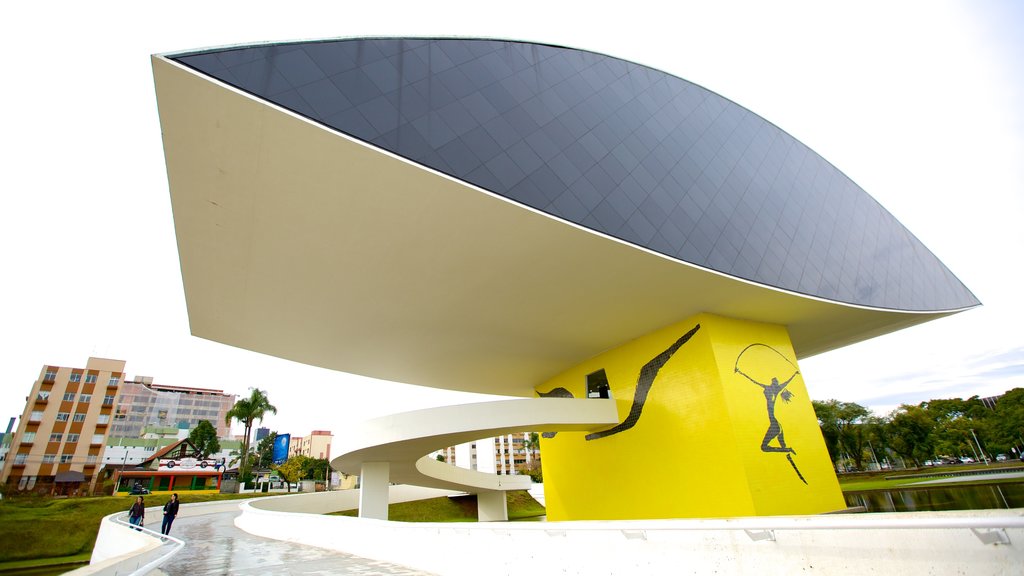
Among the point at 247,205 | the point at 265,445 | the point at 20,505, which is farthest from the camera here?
the point at 265,445

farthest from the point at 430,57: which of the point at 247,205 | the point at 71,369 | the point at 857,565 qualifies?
the point at 71,369

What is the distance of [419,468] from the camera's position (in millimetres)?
19531

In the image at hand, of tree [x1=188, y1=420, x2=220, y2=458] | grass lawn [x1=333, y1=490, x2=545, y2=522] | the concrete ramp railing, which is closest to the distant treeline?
grass lawn [x1=333, y1=490, x2=545, y2=522]

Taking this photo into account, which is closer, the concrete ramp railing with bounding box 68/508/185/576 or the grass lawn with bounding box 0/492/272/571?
the concrete ramp railing with bounding box 68/508/185/576

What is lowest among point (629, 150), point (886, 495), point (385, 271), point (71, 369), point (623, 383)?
point (886, 495)

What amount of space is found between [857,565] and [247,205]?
977 centimetres

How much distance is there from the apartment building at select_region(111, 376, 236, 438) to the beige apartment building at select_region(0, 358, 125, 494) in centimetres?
1386

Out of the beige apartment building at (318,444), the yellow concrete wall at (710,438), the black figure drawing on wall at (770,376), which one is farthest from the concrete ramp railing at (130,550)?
the beige apartment building at (318,444)

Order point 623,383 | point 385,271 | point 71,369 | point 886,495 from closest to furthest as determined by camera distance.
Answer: point 385,271
point 623,383
point 886,495
point 71,369

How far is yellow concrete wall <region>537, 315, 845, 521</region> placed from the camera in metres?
11.9

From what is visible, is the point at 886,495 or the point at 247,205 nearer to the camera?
the point at 247,205

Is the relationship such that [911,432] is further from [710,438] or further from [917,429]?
[710,438]

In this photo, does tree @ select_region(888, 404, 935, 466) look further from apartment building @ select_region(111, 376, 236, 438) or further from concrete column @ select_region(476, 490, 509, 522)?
apartment building @ select_region(111, 376, 236, 438)

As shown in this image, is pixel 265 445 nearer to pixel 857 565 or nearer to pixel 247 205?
pixel 247 205
